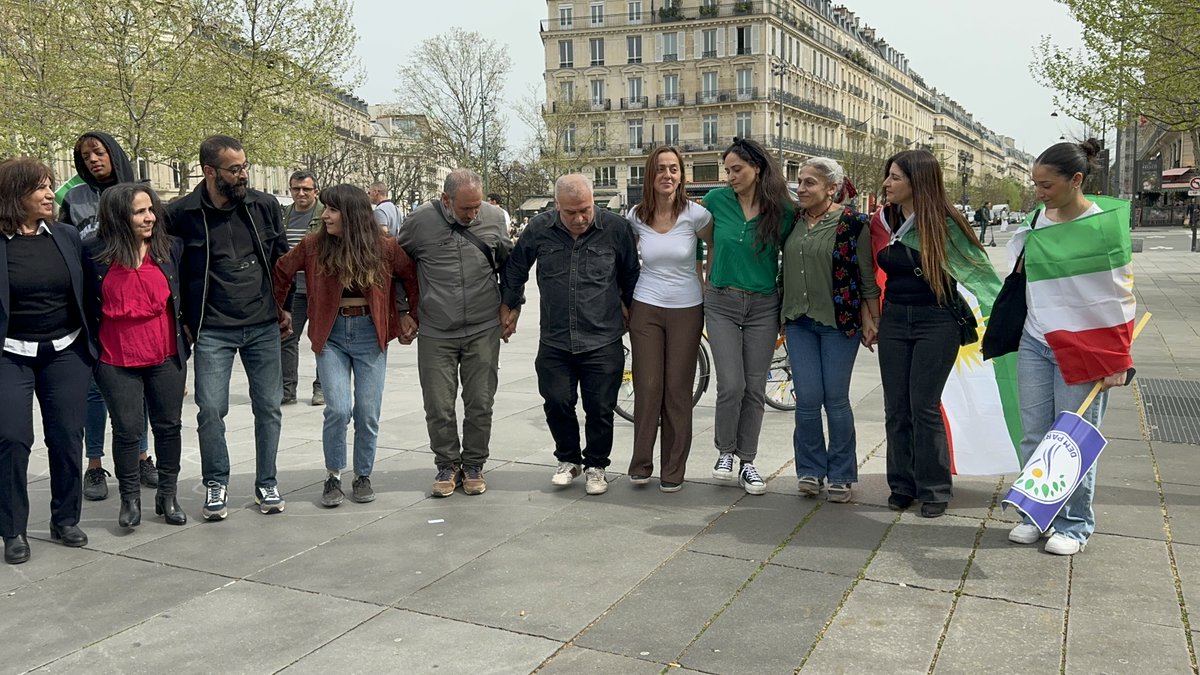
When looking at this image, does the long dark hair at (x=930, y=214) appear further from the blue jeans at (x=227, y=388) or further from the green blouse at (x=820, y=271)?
the blue jeans at (x=227, y=388)

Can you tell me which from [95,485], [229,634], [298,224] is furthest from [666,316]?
[298,224]

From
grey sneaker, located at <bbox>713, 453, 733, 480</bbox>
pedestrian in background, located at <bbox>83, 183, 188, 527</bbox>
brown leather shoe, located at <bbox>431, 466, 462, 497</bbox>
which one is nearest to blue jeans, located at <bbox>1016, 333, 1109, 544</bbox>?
grey sneaker, located at <bbox>713, 453, 733, 480</bbox>

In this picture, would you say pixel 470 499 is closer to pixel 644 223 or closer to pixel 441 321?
pixel 441 321

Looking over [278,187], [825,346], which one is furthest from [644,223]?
[278,187]

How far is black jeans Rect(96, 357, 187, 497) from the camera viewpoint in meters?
4.92

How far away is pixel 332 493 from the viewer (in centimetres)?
539

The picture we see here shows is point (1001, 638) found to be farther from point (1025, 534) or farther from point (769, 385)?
point (769, 385)

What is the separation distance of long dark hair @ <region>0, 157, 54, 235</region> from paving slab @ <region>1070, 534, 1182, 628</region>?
4859mm

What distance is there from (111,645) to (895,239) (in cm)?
385

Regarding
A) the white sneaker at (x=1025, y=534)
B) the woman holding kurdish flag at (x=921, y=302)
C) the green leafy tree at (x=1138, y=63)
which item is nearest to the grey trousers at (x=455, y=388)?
the woman holding kurdish flag at (x=921, y=302)

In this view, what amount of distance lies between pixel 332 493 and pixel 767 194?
113 inches

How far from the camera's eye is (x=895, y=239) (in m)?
4.86

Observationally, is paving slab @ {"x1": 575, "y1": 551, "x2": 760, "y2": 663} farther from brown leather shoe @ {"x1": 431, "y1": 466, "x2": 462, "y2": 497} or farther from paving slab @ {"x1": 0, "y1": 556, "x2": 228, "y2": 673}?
paving slab @ {"x1": 0, "y1": 556, "x2": 228, "y2": 673}

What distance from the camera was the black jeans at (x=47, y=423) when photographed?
4555 millimetres
